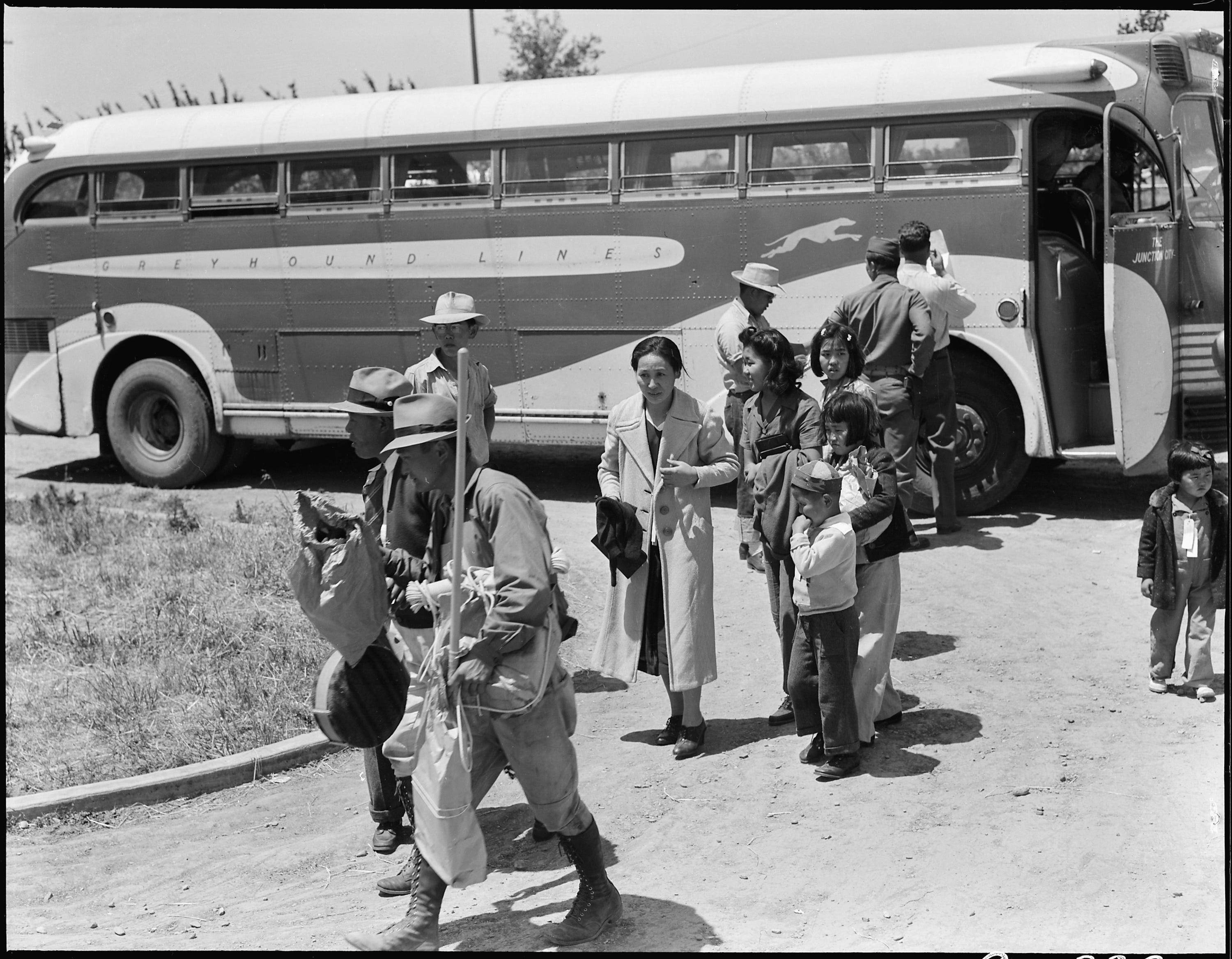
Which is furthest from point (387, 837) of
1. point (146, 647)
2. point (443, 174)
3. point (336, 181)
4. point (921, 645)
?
point (336, 181)

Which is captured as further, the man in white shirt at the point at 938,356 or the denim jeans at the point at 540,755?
the man in white shirt at the point at 938,356

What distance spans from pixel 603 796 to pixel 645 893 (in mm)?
926

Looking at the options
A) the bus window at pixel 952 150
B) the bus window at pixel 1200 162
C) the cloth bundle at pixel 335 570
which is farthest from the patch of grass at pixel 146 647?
the bus window at pixel 1200 162

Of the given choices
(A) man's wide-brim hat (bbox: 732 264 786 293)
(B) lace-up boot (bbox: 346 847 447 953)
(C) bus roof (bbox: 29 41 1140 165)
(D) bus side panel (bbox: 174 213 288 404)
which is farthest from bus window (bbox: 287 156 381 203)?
(B) lace-up boot (bbox: 346 847 447 953)

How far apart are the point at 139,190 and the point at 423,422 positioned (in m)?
9.56

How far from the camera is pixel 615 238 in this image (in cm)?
1056

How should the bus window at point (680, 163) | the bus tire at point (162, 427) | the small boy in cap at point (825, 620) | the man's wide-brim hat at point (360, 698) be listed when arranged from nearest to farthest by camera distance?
the man's wide-brim hat at point (360, 698), the small boy in cap at point (825, 620), the bus window at point (680, 163), the bus tire at point (162, 427)

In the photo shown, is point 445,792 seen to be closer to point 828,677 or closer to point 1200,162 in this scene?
point 828,677

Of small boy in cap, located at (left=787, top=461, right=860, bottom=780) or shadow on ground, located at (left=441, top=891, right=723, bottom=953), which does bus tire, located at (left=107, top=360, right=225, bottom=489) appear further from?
shadow on ground, located at (left=441, top=891, right=723, bottom=953)

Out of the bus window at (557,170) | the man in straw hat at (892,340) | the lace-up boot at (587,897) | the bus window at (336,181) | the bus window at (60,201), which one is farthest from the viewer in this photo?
the bus window at (60,201)

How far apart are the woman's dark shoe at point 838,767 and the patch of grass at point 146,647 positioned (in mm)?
2574

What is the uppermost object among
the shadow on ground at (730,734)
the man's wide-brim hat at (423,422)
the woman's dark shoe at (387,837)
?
the man's wide-brim hat at (423,422)

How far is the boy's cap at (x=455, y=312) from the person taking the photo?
611 cm

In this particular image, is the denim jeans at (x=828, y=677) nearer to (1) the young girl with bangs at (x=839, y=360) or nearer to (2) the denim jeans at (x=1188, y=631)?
(1) the young girl with bangs at (x=839, y=360)
